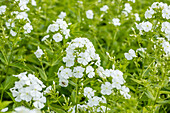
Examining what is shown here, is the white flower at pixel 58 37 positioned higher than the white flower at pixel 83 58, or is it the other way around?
the white flower at pixel 58 37

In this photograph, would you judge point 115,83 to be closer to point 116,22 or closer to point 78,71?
point 78,71

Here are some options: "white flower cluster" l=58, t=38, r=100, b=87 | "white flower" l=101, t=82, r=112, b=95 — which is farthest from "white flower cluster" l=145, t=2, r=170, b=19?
"white flower" l=101, t=82, r=112, b=95

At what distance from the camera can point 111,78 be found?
338 centimetres

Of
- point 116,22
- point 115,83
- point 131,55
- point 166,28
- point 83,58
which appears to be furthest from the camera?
point 116,22

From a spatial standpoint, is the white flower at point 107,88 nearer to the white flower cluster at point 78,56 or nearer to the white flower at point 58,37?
the white flower cluster at point 78,56

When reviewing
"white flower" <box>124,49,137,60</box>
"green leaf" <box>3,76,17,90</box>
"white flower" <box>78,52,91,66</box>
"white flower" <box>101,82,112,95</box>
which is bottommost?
"white flower" <box>101,82,112,95</box>

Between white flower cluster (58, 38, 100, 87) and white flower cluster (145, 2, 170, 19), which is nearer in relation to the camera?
white flower cluster (58, 38, 100, 87)

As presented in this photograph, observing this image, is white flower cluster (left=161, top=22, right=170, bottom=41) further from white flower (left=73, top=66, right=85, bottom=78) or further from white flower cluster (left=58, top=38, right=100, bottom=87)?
white flower (left=73, top=66, right=85, bottom=78)

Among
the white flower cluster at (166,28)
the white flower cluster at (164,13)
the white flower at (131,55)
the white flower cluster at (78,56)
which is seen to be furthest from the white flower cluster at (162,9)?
the white flower cluster at (78,56)

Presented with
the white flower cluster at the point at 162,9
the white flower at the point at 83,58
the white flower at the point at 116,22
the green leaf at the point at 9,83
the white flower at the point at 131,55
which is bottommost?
the green leaf at the point at 9,83

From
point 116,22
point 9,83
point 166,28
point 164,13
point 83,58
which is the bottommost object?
point 9,83

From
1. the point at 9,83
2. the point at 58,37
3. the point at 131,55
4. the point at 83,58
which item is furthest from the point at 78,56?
the point at 9,83

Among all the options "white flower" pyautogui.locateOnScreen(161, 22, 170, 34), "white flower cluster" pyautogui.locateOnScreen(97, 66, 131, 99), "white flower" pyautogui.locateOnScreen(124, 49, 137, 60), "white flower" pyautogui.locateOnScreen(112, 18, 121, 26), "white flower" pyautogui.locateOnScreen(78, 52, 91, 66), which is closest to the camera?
"white flower cluster" pyautogui.locateOnScreen(97, 66, 131, 99)

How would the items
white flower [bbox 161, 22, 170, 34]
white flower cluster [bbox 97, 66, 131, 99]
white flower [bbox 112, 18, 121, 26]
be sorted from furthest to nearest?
white flower [bbox 112, 18, 121, 26] → white flower [bbox 161, 22, 170, 34] → white flower cluster [bbox 97, 66, 131, 99]
